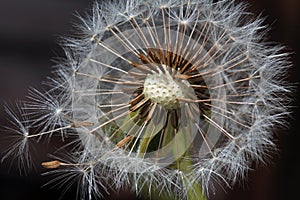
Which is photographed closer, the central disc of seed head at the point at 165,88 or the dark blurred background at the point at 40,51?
the central disc of seed head at the point at 165,88

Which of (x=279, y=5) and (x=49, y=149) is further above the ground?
(x=279, y=5)

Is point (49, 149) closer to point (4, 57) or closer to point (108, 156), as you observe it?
point (4, 57)

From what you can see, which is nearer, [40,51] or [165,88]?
[165,88]

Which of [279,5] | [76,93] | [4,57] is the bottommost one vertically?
[76,93]

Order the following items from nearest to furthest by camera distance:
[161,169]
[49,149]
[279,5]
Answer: [161,169] → [49,149] → [279,5]

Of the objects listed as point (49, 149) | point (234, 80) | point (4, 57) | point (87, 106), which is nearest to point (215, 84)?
point (234, 80)
